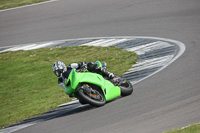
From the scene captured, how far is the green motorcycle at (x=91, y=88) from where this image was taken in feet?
26.4

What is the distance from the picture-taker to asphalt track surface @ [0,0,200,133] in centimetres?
674

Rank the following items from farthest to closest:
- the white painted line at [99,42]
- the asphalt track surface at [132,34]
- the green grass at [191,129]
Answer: the white painted line at [99,42] < the asphalt track surface at [132,34] < the green grass at [191,129]

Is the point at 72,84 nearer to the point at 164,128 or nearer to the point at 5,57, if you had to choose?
the point at 164,128

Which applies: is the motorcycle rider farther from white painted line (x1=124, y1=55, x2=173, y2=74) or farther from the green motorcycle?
white painted line (x1=124, y1=55, x2=173, y2=74)

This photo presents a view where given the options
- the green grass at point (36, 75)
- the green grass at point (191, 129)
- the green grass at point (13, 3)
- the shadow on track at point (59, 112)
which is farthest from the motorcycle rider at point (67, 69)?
the green grass at point (13, 3)

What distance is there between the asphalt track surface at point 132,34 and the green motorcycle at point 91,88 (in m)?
0.19

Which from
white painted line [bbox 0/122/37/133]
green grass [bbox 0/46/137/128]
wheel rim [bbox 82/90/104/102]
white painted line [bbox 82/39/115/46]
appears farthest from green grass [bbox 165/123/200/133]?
white painted line [bbox 82/39/115/46]

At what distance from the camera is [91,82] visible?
8.23 m

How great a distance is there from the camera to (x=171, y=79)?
912cm

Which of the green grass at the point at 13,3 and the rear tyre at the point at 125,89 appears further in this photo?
the green grass at the point at 13,3

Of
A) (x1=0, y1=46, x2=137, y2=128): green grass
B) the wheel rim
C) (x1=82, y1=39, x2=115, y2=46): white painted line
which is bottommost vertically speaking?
(x1=0, y1=46, x2=137, y2=128): green grass

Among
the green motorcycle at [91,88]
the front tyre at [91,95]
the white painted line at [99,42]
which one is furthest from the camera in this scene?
the white painted line at [99,42]

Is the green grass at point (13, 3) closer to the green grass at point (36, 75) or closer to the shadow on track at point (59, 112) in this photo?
Answer: the green grass at point (36, 75)

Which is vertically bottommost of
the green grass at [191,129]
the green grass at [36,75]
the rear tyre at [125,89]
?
the green grass at [36,75]
